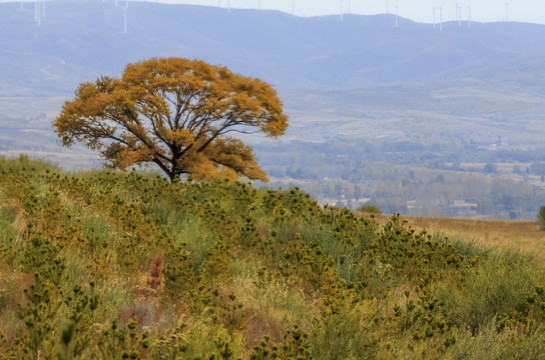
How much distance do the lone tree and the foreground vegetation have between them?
2232cm

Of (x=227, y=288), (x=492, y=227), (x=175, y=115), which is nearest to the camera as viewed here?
(x=227, y=288)

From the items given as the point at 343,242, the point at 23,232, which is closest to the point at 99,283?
the point at 23,232

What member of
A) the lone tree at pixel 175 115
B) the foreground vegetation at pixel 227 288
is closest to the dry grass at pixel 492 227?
the foreground vegetation at pixel 227 288

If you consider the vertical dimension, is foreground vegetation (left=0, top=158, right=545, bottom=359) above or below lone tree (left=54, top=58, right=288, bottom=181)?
below

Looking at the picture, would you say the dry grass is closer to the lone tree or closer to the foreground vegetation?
the foreground vegetation

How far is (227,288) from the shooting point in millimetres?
8992

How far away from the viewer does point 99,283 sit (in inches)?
328

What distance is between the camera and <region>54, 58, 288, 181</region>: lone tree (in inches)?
1416

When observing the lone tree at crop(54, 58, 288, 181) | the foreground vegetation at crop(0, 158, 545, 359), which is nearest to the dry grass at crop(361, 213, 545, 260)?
the foreground vegetation at crop(0, 158, 545, 359)

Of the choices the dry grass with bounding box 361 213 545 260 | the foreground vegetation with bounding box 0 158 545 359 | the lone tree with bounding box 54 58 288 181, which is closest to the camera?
the foreground vegetation with bounding box 0 158 545 359

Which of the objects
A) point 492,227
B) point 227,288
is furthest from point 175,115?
point 227,288

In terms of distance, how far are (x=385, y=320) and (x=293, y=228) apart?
5903 mm

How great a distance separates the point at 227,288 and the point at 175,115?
97.2 ft

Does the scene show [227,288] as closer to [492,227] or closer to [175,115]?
[492,227]
